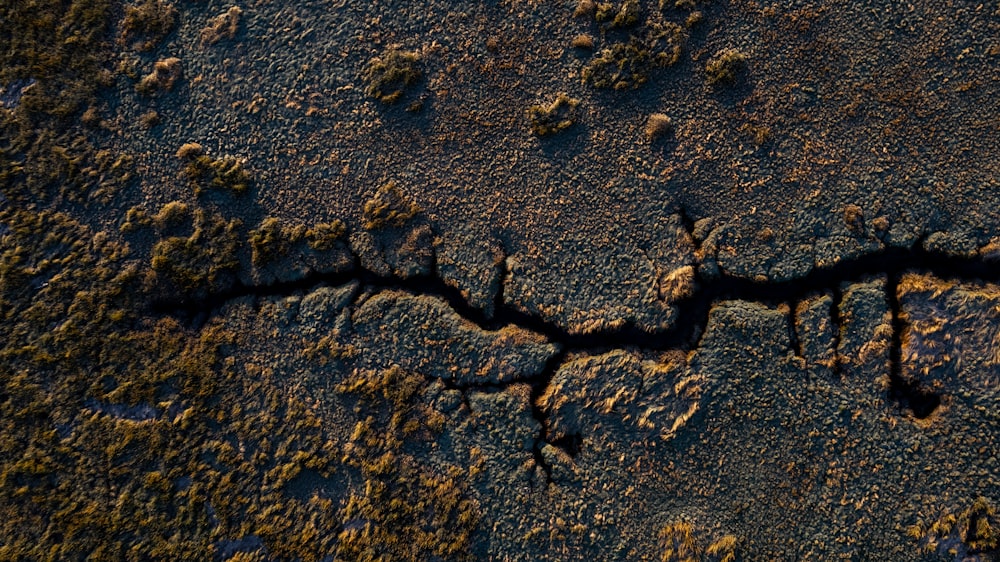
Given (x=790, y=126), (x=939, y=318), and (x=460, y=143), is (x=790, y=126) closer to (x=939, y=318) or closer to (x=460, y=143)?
(x=939, y=318)

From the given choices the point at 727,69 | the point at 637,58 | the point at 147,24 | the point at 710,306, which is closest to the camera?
the point at 710,306

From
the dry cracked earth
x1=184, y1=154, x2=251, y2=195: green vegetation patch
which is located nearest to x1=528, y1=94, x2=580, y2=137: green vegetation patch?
the dry cracked earth

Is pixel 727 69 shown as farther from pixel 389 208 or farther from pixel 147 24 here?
pixel 147 24

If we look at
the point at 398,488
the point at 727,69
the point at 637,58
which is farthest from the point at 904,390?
the point at 398,488

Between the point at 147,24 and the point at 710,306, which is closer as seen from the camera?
the point at 710,306

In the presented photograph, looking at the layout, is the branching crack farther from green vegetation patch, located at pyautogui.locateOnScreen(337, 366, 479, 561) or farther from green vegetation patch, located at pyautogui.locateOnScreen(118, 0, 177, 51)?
green vegetation patch, located at pyautogui.locateOnScreen(118, 0, 177, 51)

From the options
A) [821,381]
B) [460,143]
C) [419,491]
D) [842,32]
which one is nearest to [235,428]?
[419,491]

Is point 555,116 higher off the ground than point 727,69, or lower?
lower

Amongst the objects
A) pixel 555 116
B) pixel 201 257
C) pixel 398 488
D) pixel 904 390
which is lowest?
pixel 398 488
